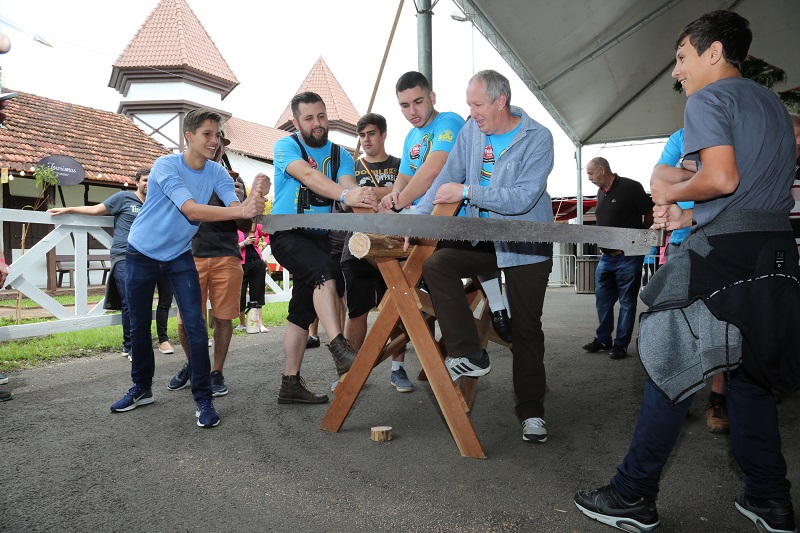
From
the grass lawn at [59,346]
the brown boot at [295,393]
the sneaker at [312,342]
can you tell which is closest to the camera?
the brown boot at [295,393]

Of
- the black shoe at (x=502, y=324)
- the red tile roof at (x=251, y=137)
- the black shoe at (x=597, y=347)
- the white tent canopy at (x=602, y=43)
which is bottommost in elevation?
the black shoe at (x=597, y=347)

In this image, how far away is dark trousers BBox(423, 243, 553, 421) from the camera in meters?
3.05

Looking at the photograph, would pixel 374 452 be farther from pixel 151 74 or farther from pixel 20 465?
pixel 151 74

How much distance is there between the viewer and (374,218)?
105 inches

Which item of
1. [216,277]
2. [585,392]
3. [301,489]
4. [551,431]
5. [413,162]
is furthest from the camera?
[216,277]

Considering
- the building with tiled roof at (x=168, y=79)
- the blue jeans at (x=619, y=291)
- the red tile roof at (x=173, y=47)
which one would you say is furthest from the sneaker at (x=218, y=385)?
the red tile roof at (x=173, y=47)

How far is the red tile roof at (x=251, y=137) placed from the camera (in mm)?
31344

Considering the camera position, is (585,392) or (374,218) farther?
→ (585,392)

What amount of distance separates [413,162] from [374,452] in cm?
204

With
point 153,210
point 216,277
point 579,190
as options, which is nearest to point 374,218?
point 153,210

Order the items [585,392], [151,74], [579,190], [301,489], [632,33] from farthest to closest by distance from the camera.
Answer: [151,74] → [579,190] → [632,33] → [585,392] → [301,489]

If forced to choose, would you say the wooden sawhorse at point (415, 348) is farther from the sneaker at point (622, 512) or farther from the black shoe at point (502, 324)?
the sneaker at point (622, 512)

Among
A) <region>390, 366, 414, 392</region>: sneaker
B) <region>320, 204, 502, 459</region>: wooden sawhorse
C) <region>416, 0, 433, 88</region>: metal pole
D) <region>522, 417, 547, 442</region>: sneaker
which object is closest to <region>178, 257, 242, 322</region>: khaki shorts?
<region>390, 366, 414, 392</region>: sneaker

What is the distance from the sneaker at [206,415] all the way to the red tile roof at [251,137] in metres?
27.7
